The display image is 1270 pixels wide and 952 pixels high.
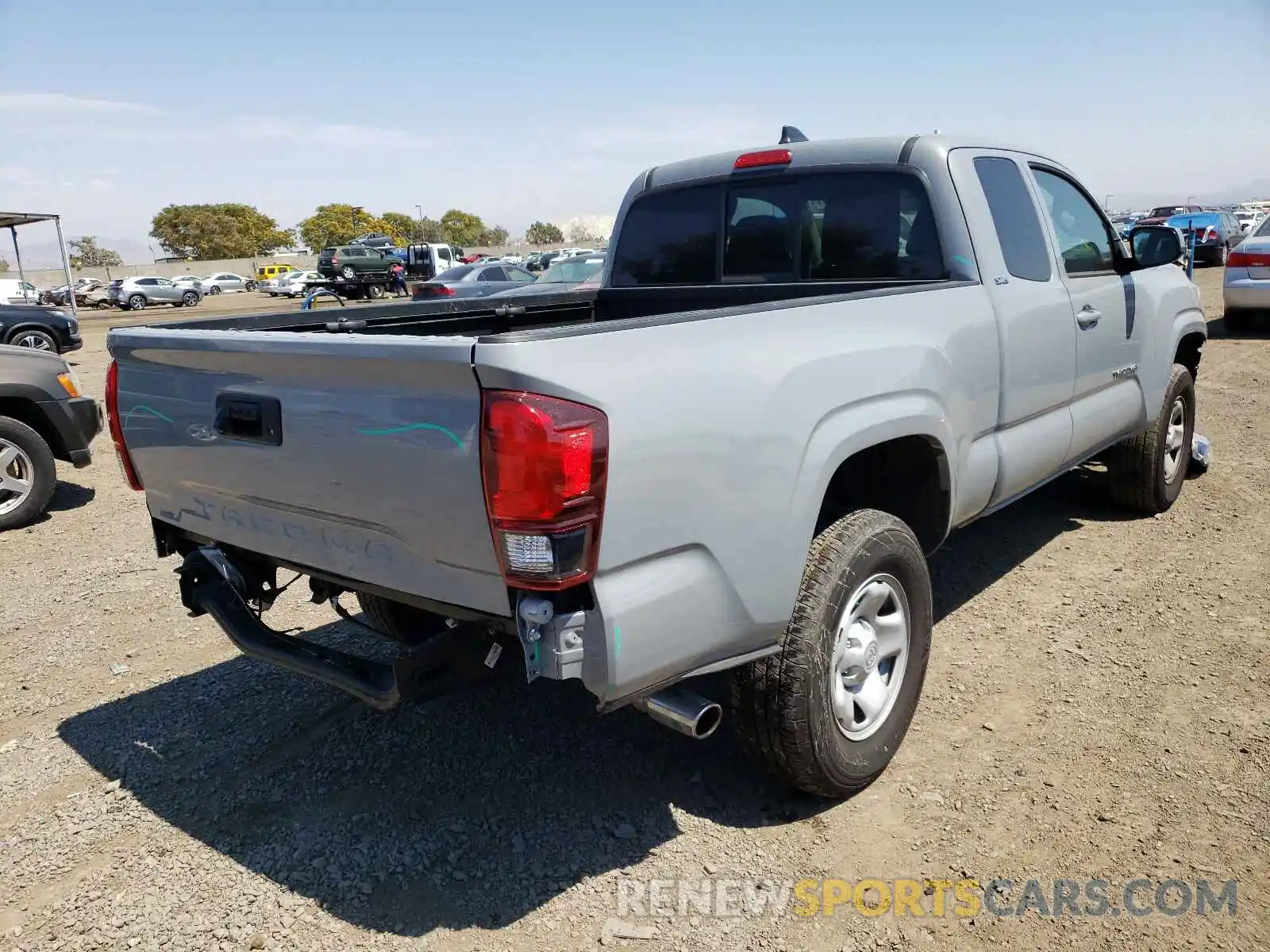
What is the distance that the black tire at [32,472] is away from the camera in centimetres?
650

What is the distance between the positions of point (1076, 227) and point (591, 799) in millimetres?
3545

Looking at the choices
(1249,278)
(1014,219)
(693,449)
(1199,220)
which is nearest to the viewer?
(693,449)

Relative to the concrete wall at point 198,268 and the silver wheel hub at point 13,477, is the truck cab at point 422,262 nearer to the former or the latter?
the silver wheel hub at point 13,477

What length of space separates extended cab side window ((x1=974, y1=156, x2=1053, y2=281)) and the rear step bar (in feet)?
8.77

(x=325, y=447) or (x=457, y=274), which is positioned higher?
(x=457, y=274)

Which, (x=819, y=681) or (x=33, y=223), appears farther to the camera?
(x=33, y=223)

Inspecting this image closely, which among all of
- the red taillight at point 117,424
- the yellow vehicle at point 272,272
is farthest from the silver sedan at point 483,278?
the yellow vehicle at point 272,272

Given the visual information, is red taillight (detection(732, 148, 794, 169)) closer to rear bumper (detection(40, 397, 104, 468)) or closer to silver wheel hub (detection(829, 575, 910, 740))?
silver wheel hub (detection(829, 575, 910, 740))

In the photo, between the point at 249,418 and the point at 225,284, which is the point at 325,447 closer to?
the point at 249,418

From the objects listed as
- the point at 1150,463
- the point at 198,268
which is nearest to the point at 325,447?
the point at 1150,463

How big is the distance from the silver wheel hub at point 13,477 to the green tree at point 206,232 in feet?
296

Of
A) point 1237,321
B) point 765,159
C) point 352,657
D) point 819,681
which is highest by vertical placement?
point 765,159

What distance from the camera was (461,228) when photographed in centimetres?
12031

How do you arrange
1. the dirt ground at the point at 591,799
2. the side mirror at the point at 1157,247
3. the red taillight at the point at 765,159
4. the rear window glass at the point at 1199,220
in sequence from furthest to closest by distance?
1. the rear window glass at the point at 1199,220
2. the side mirror at the point at 1157,247
3. the red taillight at the point at 765,159
4. the dirt ground at the point at 591,799
